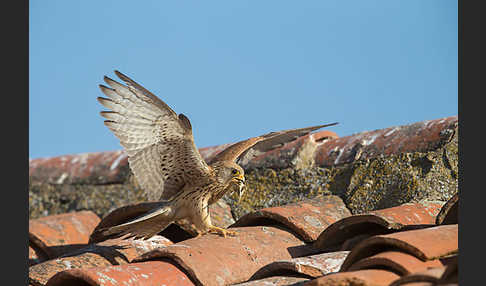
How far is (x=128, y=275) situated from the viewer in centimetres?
279

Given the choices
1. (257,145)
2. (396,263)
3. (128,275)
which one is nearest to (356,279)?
(396,263)

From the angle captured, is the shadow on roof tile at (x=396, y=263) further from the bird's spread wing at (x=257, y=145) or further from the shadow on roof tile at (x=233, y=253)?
the bird's spread wing at (x=257, y=145)

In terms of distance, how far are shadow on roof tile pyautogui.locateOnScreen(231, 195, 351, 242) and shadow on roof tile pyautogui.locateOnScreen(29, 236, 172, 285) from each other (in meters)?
0.67

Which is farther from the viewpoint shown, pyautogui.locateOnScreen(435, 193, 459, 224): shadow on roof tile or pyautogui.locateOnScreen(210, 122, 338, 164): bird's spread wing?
pyautogui.locateOnScreen(210, 122, 338, 164): bird's spread wing

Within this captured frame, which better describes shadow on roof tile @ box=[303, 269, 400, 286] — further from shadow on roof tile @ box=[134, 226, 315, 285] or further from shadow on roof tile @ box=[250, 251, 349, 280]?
shadow on roof tile @ box=[134, 226, 315, 285]

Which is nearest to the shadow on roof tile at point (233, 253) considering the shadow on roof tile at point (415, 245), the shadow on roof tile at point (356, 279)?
the shadow on roof tile at point (415, 245)

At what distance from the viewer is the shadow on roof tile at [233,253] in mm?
3016

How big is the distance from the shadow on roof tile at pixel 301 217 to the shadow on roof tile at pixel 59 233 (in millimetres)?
1581

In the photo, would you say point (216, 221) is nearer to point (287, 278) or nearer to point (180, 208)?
point (180, 208)

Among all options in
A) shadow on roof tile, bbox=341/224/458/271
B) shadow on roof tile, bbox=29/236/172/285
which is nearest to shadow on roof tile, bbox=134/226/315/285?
shadow on roof tile, bbox=29/236/172/285

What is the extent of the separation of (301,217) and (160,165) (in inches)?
39.8

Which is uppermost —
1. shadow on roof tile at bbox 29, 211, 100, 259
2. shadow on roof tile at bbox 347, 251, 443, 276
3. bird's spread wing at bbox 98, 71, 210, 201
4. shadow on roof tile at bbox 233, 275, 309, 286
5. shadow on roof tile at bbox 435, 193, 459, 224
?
bird's spread wing at bbox 98, 71, 210, 201

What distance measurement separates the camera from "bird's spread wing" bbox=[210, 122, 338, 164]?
4.51 m
